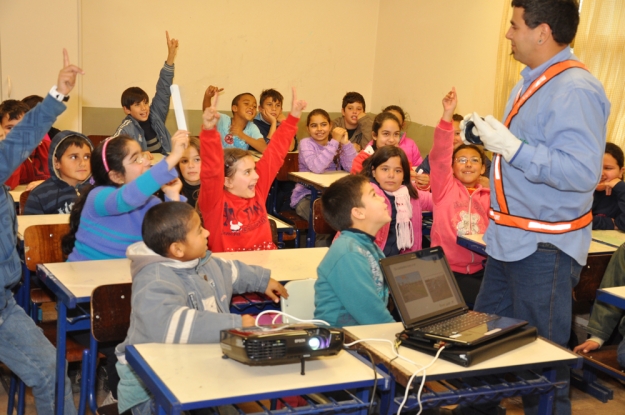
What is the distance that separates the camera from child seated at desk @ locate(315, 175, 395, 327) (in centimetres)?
228

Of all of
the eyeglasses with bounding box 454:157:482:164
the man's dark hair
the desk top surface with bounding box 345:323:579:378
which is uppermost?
the man's dark hair

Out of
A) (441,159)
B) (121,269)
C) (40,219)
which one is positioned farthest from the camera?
(40,219)

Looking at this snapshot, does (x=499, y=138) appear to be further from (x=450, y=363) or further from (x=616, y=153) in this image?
(x=616, y=153)

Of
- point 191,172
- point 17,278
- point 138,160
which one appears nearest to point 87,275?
point 17,278

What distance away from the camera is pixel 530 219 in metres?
2.25

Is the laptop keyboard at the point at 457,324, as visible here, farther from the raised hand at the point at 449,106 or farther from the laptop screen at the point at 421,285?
the raised hand at the point at 449,106

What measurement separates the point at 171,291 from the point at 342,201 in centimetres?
79

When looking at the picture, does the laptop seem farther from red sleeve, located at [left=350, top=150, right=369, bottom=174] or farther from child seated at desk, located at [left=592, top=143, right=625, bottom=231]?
red sleeve, located at [left=350, top=150, right=369, bottom=174]

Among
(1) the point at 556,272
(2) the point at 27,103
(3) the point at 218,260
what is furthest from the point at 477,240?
(2) the point at 27,103

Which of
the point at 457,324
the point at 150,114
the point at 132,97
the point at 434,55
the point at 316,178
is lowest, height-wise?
the point at 457,324

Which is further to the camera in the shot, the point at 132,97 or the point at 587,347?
the point at 132,97

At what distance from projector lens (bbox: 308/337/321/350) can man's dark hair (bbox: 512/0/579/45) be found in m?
1.25

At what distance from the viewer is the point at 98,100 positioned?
6898mm

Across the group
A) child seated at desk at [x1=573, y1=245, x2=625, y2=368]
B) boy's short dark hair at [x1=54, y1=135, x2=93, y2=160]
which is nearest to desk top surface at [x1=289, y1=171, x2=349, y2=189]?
boy's short dark hair at [x1=54, y1=135, x2=93, y2=160]
